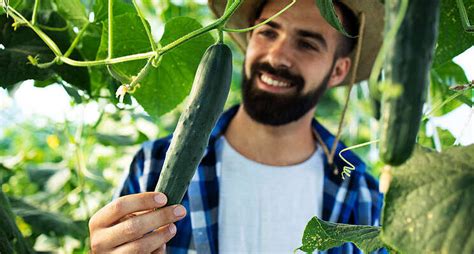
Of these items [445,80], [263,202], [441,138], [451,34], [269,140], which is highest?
[451,34]

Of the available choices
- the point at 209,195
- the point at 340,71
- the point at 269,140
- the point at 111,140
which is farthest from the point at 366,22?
the point at 111,140

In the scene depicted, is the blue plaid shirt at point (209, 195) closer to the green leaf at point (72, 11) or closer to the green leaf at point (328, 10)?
the green leaf at point (72, 11)

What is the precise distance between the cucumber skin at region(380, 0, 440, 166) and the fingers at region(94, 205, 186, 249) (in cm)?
35

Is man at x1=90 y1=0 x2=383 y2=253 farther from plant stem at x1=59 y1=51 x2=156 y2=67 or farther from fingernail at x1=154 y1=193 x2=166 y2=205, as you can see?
fingernail at x1=154 y1=193 x2=166 y2=205

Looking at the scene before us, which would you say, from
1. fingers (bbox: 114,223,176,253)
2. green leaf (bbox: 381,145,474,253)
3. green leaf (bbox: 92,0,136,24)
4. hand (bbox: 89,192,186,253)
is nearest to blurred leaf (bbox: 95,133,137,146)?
green leaf (bbox: 92,0,136,24)

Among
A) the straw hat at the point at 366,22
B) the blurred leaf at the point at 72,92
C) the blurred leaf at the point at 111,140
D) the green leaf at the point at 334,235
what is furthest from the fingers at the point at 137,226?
the blurred leaf at the point at 111,140

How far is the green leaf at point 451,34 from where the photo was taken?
3.00ft

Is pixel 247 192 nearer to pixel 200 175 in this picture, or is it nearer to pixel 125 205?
pixel 200 175

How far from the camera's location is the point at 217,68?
2.35ft

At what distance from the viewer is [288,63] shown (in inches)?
62.6

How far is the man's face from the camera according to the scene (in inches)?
61.2

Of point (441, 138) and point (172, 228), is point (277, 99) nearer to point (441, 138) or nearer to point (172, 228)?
point (441, 138)

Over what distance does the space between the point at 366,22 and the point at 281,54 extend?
0.23 meters

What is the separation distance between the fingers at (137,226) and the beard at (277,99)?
0.80 meters
